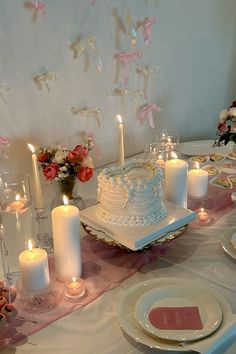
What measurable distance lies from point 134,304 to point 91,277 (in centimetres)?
17

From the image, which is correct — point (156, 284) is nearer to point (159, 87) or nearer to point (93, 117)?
point (93, 117)

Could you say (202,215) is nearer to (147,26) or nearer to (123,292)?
(123,292)

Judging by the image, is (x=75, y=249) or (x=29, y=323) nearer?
(x=29, y=323)

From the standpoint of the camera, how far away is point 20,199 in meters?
1.33

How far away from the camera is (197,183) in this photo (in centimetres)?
148

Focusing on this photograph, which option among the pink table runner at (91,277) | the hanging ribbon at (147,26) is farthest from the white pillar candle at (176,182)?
the hanging ribbon at (147,26)

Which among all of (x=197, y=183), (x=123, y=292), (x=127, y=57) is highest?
(x=127, y=57)

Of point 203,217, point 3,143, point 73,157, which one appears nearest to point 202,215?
point 203,217

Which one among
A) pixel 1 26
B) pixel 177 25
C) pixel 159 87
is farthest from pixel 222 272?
pixel 177 25

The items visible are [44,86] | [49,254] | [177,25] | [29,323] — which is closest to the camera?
[29,323]

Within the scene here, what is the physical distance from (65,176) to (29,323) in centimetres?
49

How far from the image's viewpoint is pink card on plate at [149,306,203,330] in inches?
36.4

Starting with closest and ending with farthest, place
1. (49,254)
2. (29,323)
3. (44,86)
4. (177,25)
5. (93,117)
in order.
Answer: (29,323), (49,254), (44,86), (93,117), (177,25)

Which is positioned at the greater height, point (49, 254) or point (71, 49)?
point (71, 49)
